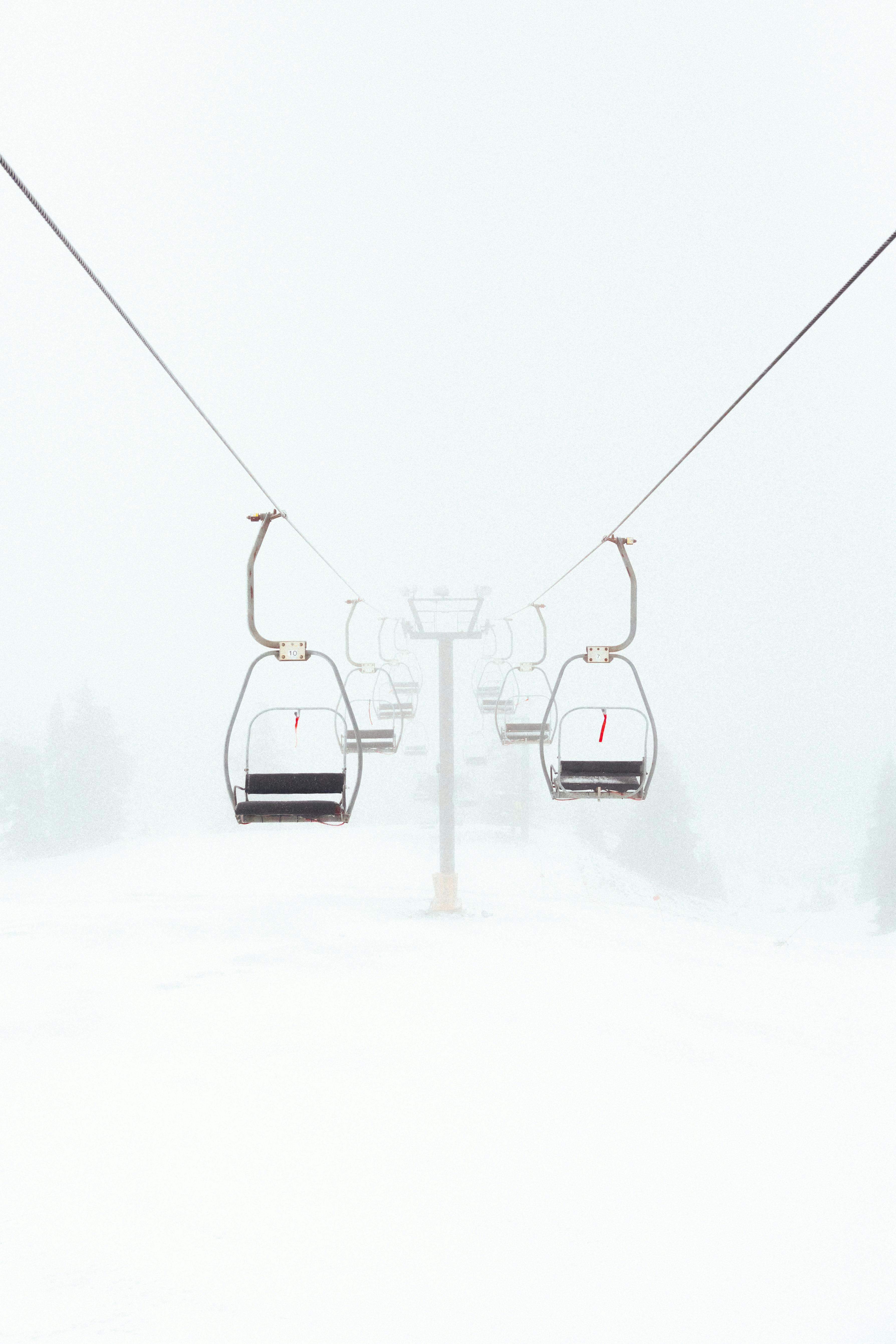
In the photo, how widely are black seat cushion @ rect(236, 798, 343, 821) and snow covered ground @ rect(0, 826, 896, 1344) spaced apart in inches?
135

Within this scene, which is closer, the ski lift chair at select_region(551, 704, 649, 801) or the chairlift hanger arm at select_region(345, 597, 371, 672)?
the ski lift chair at select_region(551, 704, 649, 801)

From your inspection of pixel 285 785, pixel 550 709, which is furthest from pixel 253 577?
pixel 550 709

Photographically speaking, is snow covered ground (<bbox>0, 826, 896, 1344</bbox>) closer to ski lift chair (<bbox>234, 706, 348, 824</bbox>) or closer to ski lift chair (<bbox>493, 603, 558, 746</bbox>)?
ski lift chair (<bbox>234, 706, 348, 824</bbox>)

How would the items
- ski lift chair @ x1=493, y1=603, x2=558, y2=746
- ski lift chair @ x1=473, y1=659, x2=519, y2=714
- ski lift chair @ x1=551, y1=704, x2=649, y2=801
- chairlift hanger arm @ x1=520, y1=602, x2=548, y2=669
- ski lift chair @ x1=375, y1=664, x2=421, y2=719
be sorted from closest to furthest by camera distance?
ski lift chair @ x1=551, y1=704, x2=649, y2=801
ski lift chair @ x1=493, y1=603, x2=558, y2=746
chairlift hanger arm @ x1=520, y1=602, x2=548, y2=669
ski lift chair @ x1=375, y1=664, x2=421, y2=719
ski lift chair @ x1=473, y1=659, x2=519, y2=714

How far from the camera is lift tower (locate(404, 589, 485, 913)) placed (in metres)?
20.3

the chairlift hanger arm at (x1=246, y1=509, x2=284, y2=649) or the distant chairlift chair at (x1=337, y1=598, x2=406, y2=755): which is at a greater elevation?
the chairlift hanger arm at (x1=246, y1=509, x2=284, y2=649)

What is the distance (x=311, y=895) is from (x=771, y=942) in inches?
583

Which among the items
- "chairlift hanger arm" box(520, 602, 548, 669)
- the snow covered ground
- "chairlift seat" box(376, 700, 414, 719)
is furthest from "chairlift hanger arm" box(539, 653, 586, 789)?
Result: "chairlift seat" box(376, 700, 414, 719)

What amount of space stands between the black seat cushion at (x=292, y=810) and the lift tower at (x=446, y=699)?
12584 millimetres

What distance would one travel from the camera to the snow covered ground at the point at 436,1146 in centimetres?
584

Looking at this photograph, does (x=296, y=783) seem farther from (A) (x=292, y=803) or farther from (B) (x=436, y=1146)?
(B) (x=436, y=1146)

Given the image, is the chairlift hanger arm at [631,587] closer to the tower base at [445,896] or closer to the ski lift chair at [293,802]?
the ski lift chair at [293,802]

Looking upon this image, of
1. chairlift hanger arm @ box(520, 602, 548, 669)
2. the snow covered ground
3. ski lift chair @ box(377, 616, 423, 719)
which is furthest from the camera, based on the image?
ski lift chair @ box(377, 616, 423, 719)

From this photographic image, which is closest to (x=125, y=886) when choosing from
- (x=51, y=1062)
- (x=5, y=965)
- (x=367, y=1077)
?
(x=5, y=965)
